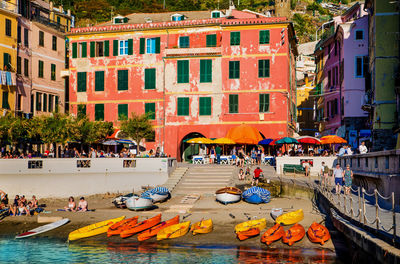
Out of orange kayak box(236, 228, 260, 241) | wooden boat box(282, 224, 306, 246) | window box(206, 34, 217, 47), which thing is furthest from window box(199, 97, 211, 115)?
wooden boat box(282, 224, 306, 246)

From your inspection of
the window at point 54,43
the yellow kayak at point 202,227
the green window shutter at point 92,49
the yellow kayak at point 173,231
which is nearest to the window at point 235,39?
the green window shutter at point 92,49

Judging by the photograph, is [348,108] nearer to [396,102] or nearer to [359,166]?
[396,102]

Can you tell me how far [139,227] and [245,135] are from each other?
21163mm

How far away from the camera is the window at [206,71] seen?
2079 inches

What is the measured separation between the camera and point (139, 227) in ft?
96.5

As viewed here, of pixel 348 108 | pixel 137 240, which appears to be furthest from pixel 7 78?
pixel 348 108

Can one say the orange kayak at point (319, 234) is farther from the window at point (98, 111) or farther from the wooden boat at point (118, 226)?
the window at point (98, 111)

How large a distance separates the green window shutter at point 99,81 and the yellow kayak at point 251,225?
103ft

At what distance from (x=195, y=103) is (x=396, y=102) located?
61.4 ft

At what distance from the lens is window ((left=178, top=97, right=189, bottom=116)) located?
53.2 meters

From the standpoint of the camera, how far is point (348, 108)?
174 feet

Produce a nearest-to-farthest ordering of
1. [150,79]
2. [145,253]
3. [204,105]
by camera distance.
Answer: [145,253]
[204,105]
[150,79]

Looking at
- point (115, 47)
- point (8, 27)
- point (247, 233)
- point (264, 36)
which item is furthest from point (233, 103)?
point (247, 233)

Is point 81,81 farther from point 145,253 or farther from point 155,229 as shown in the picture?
point 145,253
